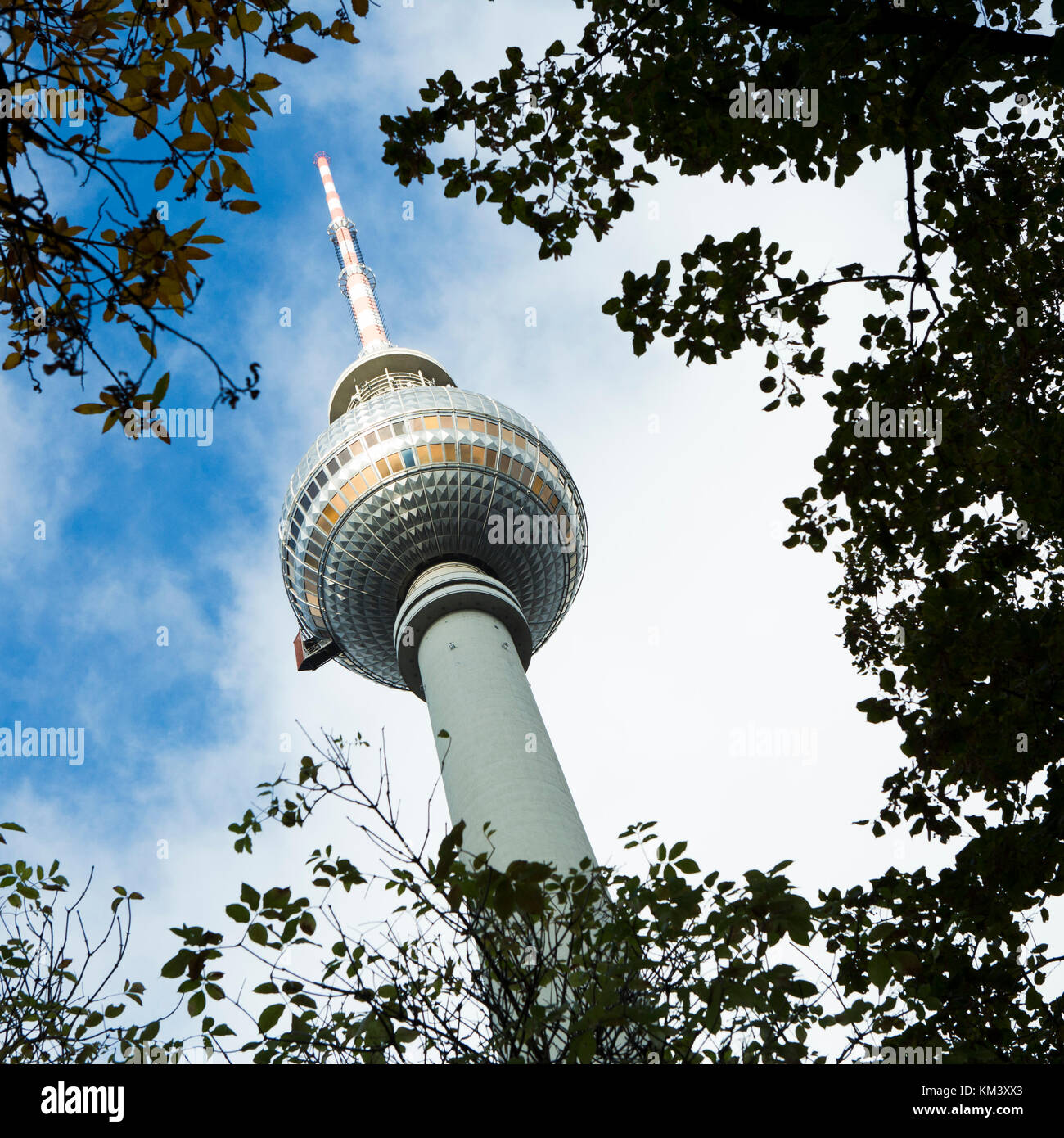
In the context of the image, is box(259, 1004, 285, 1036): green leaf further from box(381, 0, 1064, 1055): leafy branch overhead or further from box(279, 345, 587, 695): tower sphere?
box(279, 345, 587, 695): tower sphere

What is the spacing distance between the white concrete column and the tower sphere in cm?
220

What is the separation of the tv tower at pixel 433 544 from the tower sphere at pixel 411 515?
0.05 metres

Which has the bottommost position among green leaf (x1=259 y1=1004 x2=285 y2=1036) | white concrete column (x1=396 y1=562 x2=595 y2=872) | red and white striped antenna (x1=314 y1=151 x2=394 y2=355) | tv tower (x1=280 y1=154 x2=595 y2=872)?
green leaf (x1=259 y1=1004 x2=285 y2=1036)

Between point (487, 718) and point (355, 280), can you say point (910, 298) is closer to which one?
point (487, 718)

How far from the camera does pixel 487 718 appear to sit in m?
26.7

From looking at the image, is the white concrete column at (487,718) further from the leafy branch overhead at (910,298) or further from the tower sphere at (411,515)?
the leafy branch overhead at (910,298)

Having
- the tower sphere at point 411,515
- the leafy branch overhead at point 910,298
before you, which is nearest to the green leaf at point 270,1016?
the leafy branch overhead at point 910,298

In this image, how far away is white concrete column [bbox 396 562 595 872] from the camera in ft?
77.6

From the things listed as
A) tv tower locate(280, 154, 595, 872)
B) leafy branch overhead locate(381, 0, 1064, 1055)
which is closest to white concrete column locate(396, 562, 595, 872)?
tv tower locate(280, 154, 595, 872)
